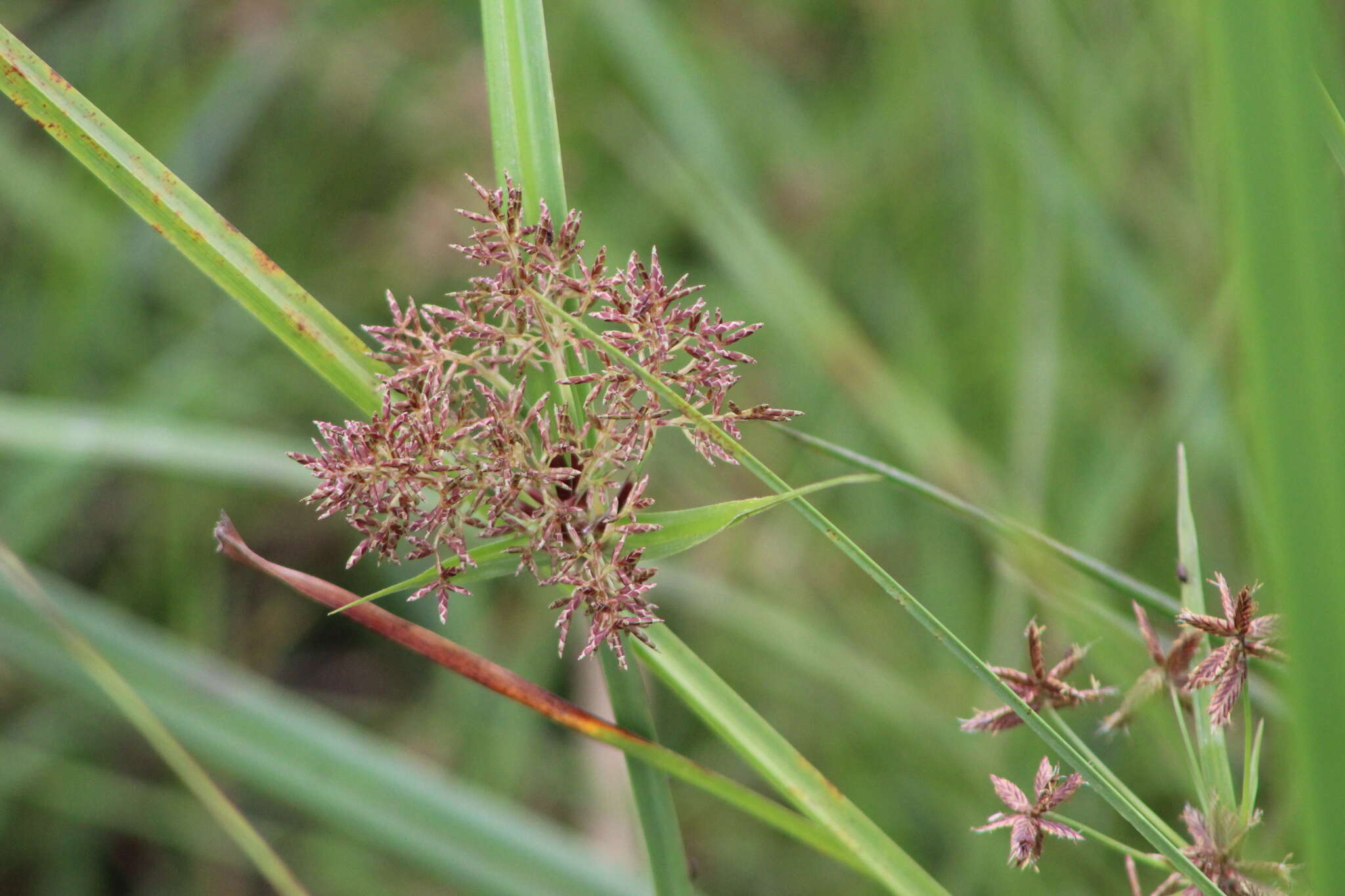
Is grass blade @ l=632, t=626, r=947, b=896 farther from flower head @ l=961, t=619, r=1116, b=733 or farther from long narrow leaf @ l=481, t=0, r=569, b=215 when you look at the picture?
long narrow leaf @ l=481, t=0, r=569, b=215

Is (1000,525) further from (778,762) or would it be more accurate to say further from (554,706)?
(554,706)

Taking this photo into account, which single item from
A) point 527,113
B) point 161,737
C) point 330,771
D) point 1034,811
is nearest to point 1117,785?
Result: point 1034,811

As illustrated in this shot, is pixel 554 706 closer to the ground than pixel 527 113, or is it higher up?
closer to the ground

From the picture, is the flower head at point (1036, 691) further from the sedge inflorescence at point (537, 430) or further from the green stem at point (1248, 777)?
the sedge inflorescence at point (537, 430)

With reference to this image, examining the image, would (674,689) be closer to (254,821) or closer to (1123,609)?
(1123,609)

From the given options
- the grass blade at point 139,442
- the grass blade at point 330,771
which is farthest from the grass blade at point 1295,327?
the grass blade at point 139,442

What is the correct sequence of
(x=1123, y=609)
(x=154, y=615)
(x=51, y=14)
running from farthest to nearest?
1. (x=51, y=14)
2. (x=154, y=615)
3. (x=1123, y=609)

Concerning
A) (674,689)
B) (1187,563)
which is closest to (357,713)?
(674,689)
